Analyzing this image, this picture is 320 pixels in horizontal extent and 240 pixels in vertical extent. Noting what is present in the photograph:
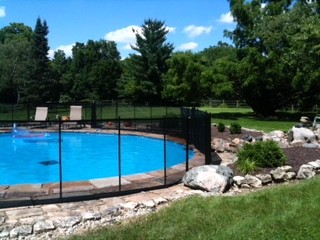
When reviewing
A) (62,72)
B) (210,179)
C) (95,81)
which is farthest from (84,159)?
(62,72)

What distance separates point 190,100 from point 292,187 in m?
27.9

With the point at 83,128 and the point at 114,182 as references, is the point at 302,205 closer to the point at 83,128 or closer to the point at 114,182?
the point at 114,182

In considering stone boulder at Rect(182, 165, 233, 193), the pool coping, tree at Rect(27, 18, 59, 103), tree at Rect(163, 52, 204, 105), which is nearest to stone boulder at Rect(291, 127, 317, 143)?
the pool coping

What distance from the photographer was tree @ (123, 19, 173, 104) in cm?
4922

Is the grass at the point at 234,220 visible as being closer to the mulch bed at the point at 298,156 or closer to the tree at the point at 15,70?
the mulch bed at the point at 298,156

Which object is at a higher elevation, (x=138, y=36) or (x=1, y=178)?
(x=138, y=36)

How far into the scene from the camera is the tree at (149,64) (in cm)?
4922

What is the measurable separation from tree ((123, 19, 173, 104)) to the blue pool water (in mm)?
27446

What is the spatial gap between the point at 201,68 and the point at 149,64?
15.7m

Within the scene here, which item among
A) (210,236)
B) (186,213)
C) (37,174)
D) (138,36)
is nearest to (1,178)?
(37,174)

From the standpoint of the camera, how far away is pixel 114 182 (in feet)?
30.3

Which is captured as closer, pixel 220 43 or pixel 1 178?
pixel 1 178

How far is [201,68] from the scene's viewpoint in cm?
3494

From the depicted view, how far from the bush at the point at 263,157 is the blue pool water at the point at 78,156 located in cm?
363
